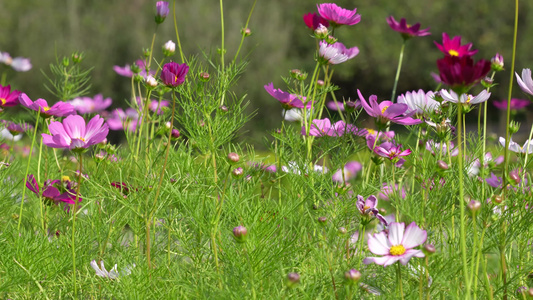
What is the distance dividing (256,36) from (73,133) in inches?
301

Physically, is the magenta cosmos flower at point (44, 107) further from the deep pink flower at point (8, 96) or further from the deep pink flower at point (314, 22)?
the deep pink flower at point (314, 22)

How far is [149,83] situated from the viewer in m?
1.18

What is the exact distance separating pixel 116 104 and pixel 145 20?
1188 millimetres

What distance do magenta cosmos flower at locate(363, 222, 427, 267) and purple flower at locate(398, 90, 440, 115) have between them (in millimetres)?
368

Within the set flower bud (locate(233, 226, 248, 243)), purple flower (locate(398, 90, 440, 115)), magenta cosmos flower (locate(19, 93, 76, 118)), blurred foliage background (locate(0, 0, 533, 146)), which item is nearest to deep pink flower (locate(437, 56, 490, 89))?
flower bud (locate(233, 226, 248, 243))

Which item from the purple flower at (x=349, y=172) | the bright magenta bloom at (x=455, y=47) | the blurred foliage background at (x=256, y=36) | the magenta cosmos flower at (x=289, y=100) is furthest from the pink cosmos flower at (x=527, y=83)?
the blurred foliage background at (x=256, y=36)

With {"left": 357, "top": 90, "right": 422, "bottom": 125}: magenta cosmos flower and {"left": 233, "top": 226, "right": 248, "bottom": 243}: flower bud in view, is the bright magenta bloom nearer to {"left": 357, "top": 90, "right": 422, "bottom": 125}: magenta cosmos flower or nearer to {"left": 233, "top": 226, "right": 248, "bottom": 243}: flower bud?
{"left": 357, "top": 90, "right": 422, "bottom": 125}: magenta cosmos flower

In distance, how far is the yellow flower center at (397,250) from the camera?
34.2 inches

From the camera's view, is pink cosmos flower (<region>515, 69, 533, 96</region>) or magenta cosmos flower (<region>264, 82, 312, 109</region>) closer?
pink cosmos flower (<region>515, 69, 533, 96</region>)

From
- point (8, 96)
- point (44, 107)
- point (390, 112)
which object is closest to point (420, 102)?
point (390, 112)

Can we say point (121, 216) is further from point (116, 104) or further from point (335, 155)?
point (116, 104)

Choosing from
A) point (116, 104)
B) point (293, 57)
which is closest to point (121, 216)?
point (116, 104)

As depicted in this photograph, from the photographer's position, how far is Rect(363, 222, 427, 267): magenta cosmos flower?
0.85 meters

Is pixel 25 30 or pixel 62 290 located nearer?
pixel 62 290
